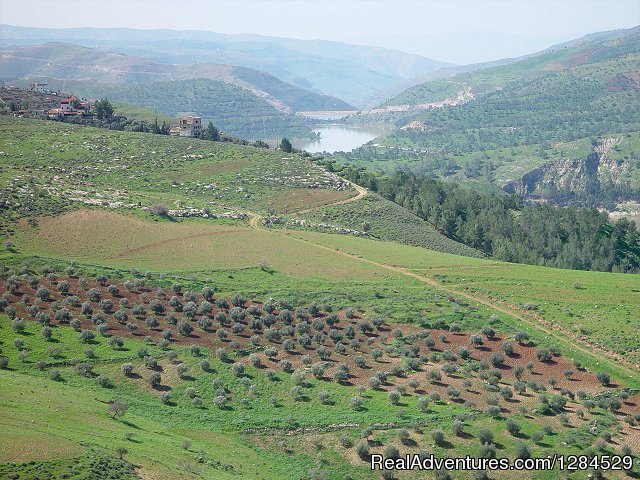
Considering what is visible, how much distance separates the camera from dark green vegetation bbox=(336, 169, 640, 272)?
380 ft

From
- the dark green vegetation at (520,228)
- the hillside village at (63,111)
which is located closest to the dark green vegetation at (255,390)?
the dark green vegetation at (520,228)

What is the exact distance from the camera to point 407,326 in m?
65.1

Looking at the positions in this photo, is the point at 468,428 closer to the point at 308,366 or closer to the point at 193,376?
the point at 308,366

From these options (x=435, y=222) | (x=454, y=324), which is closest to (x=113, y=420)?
(x=454, y=324)

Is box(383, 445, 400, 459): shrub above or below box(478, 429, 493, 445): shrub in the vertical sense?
below

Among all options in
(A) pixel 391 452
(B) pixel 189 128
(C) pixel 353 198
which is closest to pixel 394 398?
(A) pixel 391 452

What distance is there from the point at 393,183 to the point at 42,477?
114406 mm

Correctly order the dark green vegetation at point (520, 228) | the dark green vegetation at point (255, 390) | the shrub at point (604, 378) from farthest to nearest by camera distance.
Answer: the dark green vegetation at point (520, 228), the shrub at point (604, 378), the dark green vegetation at point (255, 390)

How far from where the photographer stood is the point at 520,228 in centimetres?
12756

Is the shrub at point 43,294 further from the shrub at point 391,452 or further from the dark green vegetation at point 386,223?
the dark green vegetation at point 386,223

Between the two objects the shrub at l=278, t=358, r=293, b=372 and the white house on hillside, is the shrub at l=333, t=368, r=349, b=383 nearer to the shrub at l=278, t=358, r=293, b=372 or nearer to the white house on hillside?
the shrub at l=278, t=358, r=293, b=372

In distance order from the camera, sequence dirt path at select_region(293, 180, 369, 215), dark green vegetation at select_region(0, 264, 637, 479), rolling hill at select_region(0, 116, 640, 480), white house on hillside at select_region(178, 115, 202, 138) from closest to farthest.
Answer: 1. dark green vegetation at select_region(0, 264, 637, 479)
2. rolling hill at select_region(0, 116, 640, 480)
3. dirt path at select_region(293, 180, 369, 215)
4. white house on hillside at select_region(178, 115, 202, 138)

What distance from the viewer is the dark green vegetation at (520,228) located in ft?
380

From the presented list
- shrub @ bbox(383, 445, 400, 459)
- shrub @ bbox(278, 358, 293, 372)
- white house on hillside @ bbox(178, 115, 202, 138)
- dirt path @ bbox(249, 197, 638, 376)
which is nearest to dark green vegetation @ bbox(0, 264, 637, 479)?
shrub @ bbox(278, 358, 293, 372)
